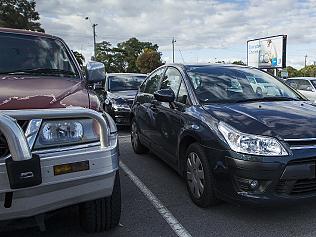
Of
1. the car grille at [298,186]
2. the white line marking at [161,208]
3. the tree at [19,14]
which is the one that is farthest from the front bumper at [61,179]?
the tree at [19,14]

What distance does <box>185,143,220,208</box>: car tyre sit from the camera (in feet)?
12.5

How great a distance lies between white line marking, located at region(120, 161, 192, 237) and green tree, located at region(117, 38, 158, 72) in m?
78.5

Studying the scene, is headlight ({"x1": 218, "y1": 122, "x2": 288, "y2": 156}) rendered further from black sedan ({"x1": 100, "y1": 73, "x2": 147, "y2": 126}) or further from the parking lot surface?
black sedan ({"x1": 100, "y1": 73, "x2": 147, "y2": 126})

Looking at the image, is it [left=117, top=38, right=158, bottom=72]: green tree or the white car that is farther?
[left=117, top=38, right=158, bottom=72]: green tree

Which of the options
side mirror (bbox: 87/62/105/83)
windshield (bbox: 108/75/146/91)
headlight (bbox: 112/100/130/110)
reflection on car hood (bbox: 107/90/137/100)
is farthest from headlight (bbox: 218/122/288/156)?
windshield (bbox: 108/75/146/91)

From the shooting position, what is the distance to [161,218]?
12.6 ft

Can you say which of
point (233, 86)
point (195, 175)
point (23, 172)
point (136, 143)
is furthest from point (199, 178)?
point (136, 143)

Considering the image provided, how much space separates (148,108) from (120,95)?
3.97 m

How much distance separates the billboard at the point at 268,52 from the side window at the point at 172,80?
23400 millimetres

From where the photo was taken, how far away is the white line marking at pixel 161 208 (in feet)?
11.6

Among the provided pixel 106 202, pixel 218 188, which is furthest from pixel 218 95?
pixel 106 202

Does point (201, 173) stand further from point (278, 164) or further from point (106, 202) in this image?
point (106, 202)

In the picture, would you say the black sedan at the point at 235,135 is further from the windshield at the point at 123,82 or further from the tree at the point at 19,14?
the tree at the point at 19,14

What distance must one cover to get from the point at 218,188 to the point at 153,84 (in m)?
2.74
